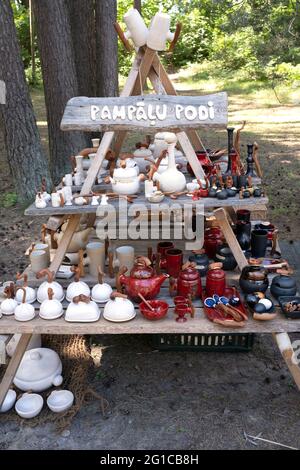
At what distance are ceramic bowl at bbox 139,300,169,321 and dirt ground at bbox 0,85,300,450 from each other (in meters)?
0.62

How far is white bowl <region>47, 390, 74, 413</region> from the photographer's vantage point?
2.72 meters

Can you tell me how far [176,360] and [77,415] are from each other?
0.83 meters

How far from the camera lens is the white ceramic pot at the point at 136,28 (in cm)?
281

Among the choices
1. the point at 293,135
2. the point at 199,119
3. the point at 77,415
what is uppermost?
the point at 199,119

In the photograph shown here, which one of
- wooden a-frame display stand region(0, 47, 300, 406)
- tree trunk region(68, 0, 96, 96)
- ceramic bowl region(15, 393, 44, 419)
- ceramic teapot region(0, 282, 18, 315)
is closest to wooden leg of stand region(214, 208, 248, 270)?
wooden a-frame display stand region(0, 47, 300, 406)

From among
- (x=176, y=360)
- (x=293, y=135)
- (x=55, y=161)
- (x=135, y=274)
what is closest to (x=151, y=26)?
(x=135, y=274)

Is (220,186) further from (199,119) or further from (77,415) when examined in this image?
(77,415)

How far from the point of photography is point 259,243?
329 centimetres

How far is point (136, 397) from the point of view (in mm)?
2875

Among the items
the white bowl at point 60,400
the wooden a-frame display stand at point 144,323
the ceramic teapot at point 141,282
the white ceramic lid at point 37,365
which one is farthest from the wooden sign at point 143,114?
the white bowl at point 60,400

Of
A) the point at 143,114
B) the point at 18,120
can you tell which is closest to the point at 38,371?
the point at 143,114

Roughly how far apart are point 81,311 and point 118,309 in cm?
21
